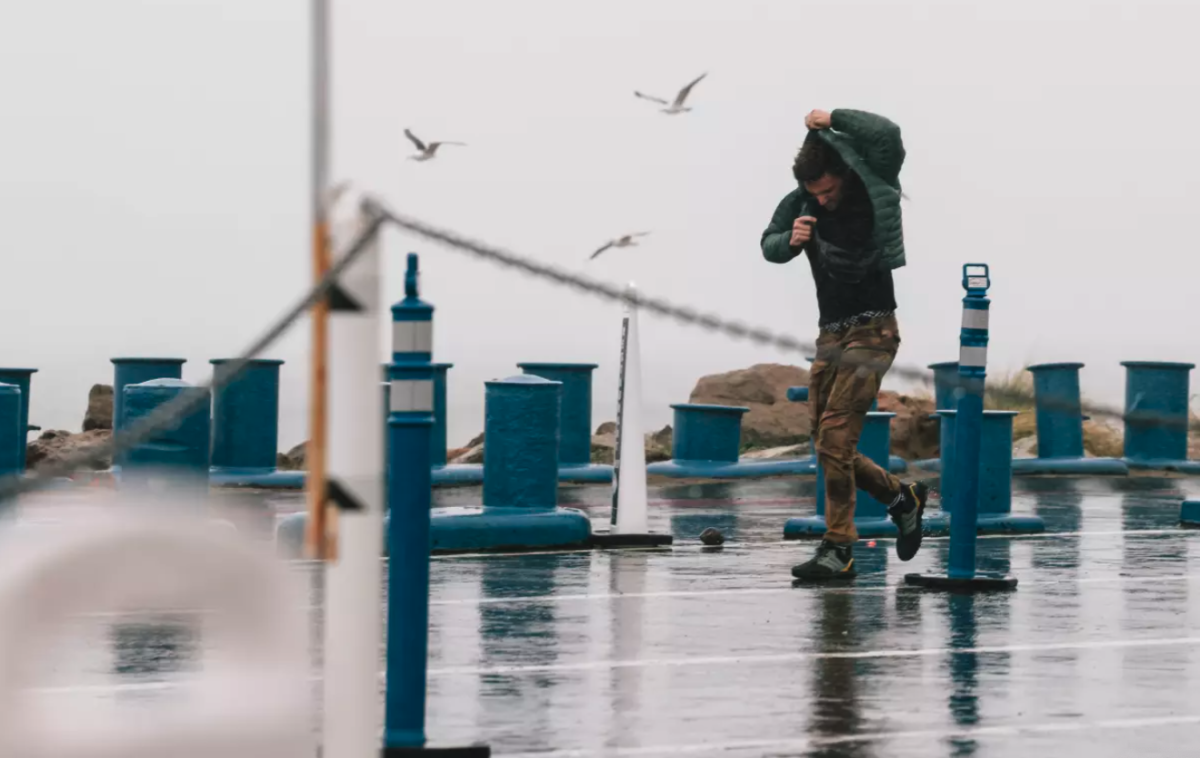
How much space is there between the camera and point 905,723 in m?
6.43

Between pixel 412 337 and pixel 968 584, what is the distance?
538cm

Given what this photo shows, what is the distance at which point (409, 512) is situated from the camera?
18.4 feet

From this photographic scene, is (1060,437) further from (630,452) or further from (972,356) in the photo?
(972,356)

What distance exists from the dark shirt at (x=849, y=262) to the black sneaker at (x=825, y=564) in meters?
1.18

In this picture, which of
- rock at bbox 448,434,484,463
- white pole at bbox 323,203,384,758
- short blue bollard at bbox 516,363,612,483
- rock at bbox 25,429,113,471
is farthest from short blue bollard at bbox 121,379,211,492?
rock at bbox 448,434,484,463

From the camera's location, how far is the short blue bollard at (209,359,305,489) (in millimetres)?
18031

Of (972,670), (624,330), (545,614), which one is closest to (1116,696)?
(972,670)

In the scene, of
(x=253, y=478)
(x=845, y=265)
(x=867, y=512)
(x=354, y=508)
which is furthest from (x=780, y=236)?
(x=253, y=478)

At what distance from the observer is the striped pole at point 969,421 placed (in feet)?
33.2

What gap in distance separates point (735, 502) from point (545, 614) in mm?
8184

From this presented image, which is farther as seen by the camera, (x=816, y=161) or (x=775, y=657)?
(x=816, y=161)

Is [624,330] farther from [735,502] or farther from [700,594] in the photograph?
[735,502]

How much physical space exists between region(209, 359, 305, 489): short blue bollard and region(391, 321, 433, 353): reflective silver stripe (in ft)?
41.7

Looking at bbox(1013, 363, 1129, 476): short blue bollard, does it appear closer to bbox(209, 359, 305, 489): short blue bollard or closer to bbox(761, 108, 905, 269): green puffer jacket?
bbox(209, 359, 305, 489): short blue bollard
